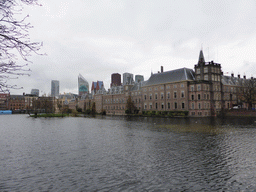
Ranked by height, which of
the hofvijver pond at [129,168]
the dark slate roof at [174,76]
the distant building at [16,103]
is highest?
the dark slate roof at [174,76]

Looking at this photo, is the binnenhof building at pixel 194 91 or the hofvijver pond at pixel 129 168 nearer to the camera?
the hofvijver pond at pixel 129 168

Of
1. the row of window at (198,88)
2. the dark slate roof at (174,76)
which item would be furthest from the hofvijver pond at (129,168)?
the dark slate roof at (174,76)

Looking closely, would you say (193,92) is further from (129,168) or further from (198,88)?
(129,168)

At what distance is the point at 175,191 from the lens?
847 cm

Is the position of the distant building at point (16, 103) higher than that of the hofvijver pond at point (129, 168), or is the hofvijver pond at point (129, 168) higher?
the distant building at point (16, 103)

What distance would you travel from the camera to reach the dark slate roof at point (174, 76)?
69.9 metres

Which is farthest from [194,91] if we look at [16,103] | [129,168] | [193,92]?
[16,103]

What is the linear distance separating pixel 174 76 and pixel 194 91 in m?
9.97

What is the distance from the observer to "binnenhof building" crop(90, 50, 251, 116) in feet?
218

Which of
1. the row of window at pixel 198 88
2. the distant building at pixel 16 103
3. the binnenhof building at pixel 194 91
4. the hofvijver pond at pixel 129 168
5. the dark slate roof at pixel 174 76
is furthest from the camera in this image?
the distant building at pixel 16 103

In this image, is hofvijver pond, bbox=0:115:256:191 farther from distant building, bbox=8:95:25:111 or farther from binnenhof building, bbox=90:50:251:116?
distant building, bbox=8:95:25:111

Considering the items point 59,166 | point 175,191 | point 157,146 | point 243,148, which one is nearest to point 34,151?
point 59,166

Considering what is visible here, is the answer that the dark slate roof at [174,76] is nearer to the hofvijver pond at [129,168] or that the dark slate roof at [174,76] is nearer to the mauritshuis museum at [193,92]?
the mauritshuis museum at [193,92]

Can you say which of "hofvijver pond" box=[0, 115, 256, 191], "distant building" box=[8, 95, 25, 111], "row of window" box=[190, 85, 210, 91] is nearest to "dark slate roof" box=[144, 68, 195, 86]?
"row of window" box=[190, 85, 210, 91]
